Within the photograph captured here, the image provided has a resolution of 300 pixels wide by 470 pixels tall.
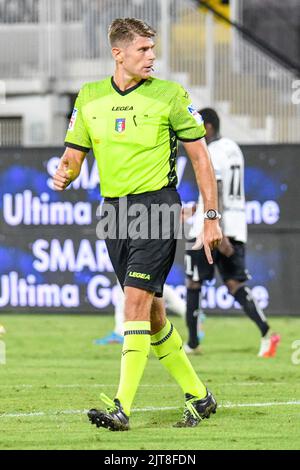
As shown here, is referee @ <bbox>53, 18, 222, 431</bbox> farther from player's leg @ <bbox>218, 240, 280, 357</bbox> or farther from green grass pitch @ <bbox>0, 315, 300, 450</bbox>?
player's leg @ <bbox>218, 240, 280, 357</bbox>

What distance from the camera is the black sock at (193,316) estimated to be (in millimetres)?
13562

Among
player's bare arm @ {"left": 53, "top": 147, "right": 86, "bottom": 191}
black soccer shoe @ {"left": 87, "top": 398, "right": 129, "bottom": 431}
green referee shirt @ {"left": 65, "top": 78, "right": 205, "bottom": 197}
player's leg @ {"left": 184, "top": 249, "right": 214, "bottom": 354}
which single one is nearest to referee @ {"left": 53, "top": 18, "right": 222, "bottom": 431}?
green referee shirt @ {"left": 65, "top": 78, "right": 205, "bottom": 197}

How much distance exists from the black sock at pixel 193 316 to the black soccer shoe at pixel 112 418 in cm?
540

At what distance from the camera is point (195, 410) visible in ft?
28.2

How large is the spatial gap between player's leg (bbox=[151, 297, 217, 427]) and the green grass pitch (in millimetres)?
114

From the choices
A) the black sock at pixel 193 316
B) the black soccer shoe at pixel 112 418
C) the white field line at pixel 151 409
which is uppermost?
the black soccer shoe at pixel 112 418

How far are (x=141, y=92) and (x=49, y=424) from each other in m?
2.09

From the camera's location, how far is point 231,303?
17.8 meters

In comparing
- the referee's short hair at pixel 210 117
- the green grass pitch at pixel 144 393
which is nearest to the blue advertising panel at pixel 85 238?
the green grass pitch at pixel 144 393

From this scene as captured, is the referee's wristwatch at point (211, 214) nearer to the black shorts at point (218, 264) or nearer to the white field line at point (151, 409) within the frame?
the white field line at point (151, 409)

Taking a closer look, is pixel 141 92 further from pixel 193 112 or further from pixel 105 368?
pixel 105 368
